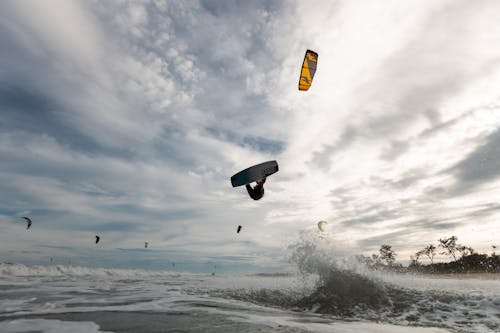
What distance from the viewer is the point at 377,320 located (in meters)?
7.97

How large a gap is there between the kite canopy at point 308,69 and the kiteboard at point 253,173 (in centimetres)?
387

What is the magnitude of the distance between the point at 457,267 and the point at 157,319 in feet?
255

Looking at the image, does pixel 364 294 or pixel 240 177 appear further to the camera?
pixel 240 177

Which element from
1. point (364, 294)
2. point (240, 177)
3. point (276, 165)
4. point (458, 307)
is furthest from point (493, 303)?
point (240, 177)

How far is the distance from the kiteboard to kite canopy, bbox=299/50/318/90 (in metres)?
3.87

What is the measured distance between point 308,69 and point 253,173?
19.9ft

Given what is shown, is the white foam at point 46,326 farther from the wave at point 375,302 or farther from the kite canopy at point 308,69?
the kite canopy at point 308,69

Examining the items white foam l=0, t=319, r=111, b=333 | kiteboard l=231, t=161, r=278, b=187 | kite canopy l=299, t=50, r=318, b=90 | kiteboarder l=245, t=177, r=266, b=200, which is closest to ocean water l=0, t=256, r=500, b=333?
white foam l=0, t=319, r=111, b=333

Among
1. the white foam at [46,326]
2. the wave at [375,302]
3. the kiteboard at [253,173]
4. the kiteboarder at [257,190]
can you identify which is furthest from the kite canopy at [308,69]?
the white foam at [46,326]

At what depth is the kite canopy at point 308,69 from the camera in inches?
555

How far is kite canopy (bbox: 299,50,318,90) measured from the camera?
46.3 ft

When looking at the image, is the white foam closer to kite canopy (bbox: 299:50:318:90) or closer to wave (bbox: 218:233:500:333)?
wave (bbox: 218:233:500:333)

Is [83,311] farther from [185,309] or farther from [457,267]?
[457,267]

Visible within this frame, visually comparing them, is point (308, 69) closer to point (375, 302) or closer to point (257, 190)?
point (257, 190)
